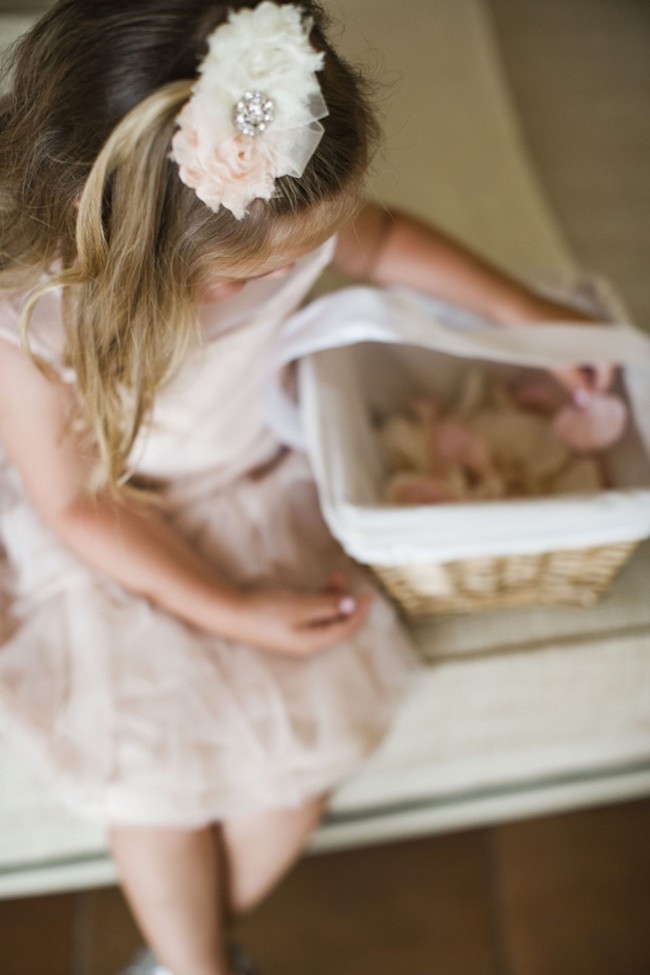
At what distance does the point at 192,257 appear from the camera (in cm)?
52

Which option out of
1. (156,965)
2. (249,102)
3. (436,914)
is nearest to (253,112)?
(249,102)

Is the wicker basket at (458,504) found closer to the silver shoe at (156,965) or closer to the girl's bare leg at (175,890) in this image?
the girl's bare leg at (175,890)

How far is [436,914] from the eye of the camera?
0.99 metres

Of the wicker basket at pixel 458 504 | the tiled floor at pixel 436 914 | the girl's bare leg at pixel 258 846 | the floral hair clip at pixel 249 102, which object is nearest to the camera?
the floral hair clip at pixel 249 102

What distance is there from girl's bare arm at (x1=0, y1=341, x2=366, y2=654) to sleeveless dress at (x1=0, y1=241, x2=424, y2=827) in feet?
0.07

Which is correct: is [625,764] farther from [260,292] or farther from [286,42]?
[286,42]

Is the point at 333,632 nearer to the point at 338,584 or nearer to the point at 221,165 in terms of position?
the point at 338,584

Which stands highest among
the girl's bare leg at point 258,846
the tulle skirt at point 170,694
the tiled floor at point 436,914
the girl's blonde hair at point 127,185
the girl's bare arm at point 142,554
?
the girl's blonde hair at point 127,185

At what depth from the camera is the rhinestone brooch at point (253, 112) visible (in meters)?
0.43

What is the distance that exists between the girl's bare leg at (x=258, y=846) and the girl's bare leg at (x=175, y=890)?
0.11 ft

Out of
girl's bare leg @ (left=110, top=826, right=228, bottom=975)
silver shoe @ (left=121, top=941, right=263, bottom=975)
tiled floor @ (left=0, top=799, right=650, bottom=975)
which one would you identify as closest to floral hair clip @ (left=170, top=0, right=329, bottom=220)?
girl's bare leg @ (left=110, top=826, right=228, bottom=975)

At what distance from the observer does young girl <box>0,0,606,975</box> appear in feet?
1.53

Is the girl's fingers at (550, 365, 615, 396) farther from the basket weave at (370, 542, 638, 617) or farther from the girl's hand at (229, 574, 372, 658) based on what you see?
the girl's hand at (229, 574, 372, 658)

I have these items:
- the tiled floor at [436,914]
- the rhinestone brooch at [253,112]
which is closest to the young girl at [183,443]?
the rhinestone brooch at [253,112]
